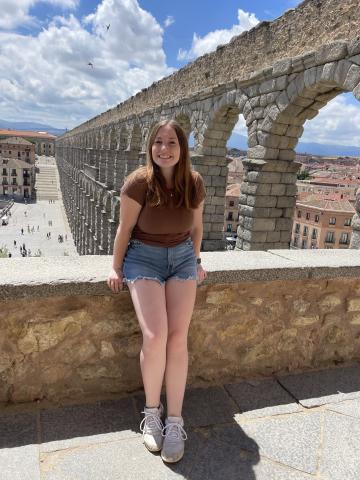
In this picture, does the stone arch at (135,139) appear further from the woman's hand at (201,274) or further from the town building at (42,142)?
the town building at (42,142)

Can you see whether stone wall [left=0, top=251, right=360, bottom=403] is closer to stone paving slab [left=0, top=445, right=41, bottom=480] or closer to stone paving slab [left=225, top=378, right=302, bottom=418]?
stone paving slab [left=225, top=378, right=302, bottom=418]

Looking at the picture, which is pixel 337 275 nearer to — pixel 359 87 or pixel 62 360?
pixel 62 360

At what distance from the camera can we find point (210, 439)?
1947 millimetres

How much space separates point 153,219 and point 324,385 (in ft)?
5.02

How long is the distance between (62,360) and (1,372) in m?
0.30

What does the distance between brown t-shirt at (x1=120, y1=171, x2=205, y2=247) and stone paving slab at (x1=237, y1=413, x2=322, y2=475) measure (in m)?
1.05

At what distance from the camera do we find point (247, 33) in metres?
8.94

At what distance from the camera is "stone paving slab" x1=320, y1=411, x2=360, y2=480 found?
180 cm

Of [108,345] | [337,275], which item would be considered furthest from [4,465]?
[337,275]

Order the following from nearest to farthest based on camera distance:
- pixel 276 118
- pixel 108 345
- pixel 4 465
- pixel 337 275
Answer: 1. pixel 4 465
2. pixel 108 345
3. pixel 337 275
4. pixel 276 118

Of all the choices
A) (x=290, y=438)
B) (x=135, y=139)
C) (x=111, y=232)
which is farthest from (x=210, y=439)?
(x=111, y=232)

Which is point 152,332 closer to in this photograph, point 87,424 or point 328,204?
point 87,424

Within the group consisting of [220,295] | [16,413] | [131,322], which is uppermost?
[220,295]

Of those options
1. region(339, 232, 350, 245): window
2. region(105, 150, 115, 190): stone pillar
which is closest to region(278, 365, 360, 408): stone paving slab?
region(105, 150, 115, 190): stone pillar
